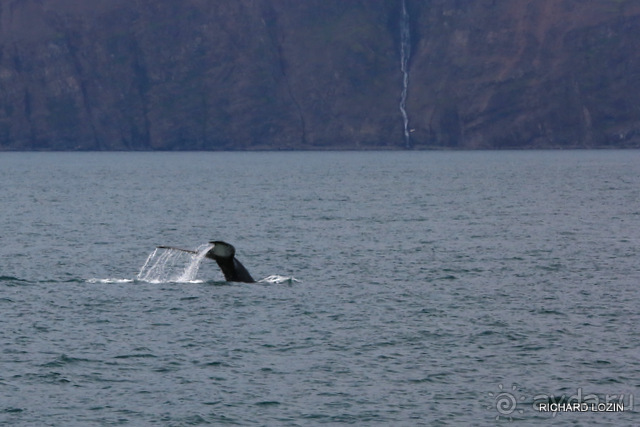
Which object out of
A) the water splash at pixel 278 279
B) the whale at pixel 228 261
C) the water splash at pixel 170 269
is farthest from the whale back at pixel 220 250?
the water splash at pixel 278 279

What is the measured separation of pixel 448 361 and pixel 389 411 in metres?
5.77

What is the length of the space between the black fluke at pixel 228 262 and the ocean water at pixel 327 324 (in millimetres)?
528

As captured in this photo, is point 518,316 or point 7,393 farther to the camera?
point 518,316

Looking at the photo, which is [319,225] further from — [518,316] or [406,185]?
[406,185]

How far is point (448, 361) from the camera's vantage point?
3744 cm

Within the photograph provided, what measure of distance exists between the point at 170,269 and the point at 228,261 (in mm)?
12737

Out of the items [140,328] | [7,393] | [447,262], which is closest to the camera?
[7,393]

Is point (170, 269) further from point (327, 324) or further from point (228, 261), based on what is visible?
point (327, 324)

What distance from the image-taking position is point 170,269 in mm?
60625

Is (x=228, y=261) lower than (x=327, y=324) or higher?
higher

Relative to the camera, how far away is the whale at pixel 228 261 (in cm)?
4512

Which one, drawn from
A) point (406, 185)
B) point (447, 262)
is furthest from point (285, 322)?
point (406, 185)

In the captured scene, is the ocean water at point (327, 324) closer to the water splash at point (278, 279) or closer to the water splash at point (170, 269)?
the water splash at point (278, 279)

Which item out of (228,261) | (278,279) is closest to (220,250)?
(228,261)
